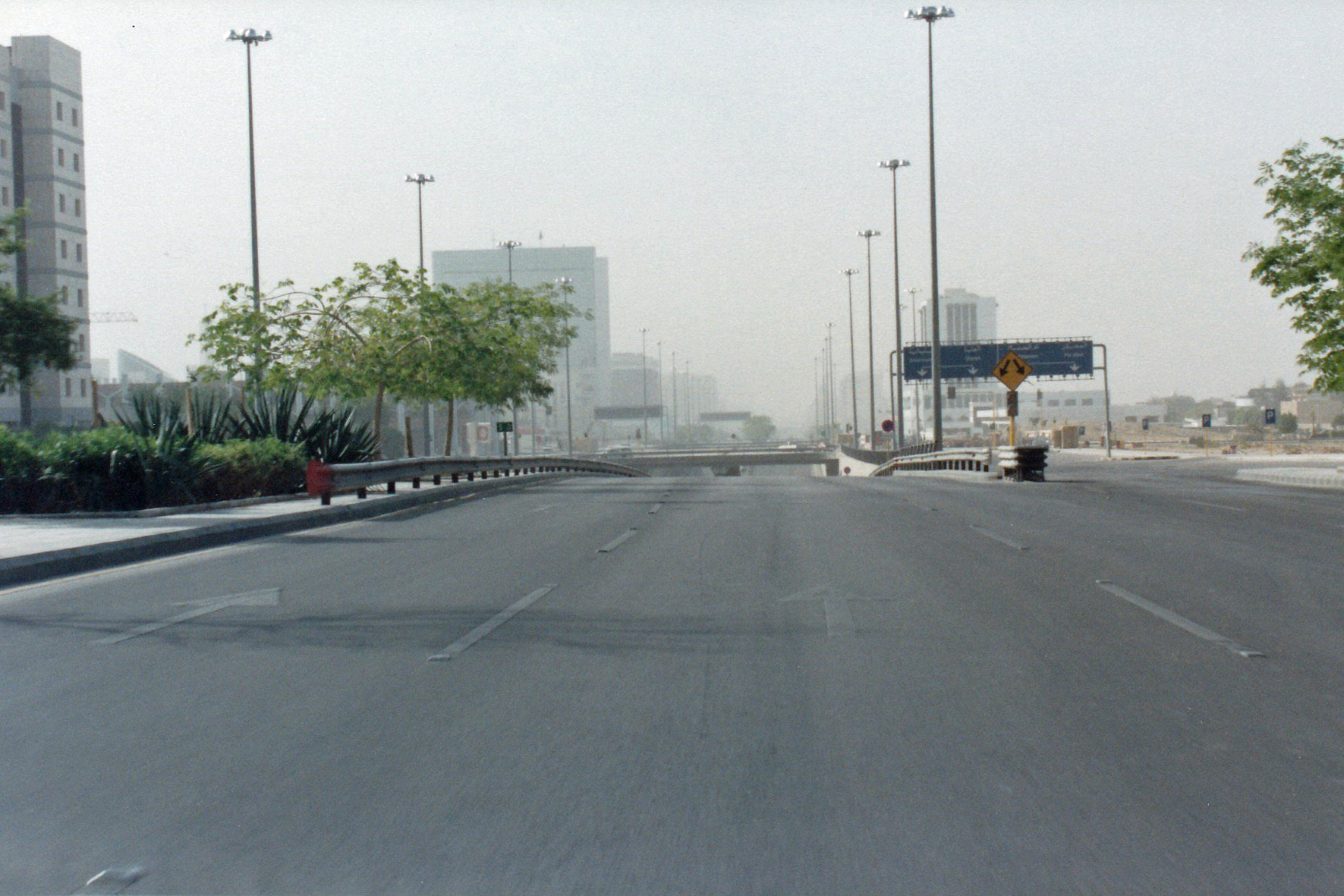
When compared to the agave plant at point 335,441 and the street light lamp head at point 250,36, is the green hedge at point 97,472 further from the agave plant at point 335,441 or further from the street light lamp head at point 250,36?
the street light lamp head at point 250,36

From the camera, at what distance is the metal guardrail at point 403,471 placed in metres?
19.7

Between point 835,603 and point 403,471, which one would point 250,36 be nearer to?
point 403,471

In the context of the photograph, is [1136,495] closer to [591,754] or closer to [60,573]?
[60,573]

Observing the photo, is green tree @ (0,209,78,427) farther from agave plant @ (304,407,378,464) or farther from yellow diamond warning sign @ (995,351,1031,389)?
yellow diamond warning sign @ (995,351,1031,389)

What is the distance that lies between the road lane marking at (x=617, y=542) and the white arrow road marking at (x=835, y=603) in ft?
12.3

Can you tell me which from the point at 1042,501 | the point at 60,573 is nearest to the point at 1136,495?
the point at 1042,501

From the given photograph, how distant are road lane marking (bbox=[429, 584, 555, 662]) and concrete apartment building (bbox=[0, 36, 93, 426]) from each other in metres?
87.1

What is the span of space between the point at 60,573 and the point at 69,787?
8030 millimetres

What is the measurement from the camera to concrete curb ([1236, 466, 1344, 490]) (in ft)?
90.4

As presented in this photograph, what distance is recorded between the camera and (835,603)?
30.7 feet

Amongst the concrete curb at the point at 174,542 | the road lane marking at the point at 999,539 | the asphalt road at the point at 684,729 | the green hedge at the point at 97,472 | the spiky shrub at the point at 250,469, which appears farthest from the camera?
the spiky shrub at the point at 250,469

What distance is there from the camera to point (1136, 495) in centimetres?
2361

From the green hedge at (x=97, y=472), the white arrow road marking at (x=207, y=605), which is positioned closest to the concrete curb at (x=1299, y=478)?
the green hedge at (x=97, y=472)

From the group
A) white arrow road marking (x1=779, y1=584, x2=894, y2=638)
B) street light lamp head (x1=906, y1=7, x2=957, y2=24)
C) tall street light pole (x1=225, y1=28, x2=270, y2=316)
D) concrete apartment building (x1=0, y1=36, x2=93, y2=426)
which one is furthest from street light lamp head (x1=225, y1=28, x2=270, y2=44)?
concrete apartment building (x1=0, y1=36, x2=93, y2=426)
